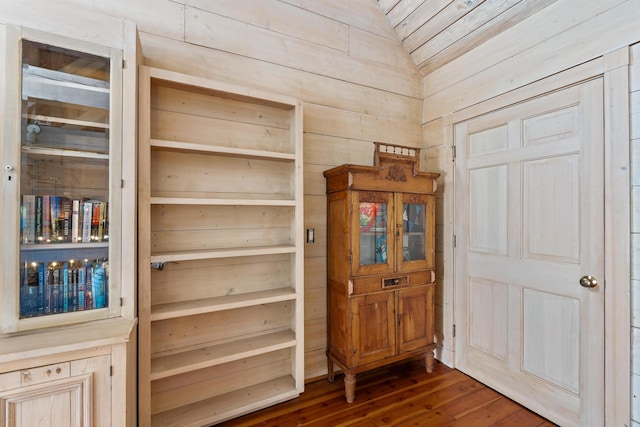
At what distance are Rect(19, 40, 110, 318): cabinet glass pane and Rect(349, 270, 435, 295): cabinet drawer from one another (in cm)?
158

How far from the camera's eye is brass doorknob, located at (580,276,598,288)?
5.81ft

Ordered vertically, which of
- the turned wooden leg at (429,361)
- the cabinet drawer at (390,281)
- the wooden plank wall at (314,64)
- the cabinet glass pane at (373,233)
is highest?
the wooden plank wall at (314,64)

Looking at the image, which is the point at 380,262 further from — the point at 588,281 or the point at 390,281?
the point at 588,281

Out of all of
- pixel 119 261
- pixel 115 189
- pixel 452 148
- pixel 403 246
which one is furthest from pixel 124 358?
pixel 452 148

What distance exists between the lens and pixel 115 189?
1.57 metres

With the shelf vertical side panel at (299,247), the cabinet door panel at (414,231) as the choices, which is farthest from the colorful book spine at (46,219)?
the cabinet door panel at (414,231)

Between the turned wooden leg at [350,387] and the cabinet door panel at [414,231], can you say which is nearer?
the turned wooden leg at [350,387]

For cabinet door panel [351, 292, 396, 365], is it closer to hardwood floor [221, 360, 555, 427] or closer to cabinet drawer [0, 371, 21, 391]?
hardwood floor [221, 360, 555, 427]

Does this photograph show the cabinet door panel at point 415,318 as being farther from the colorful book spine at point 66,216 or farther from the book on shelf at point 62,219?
the colorful book spine at point 66,216

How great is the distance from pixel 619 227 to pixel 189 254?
2.51m

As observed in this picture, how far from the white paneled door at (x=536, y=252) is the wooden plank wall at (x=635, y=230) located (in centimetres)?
13

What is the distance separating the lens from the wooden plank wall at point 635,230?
160 cm

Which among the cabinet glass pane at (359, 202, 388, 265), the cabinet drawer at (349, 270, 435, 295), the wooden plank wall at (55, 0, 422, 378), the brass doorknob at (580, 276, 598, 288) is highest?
the wooden plank wall at (55, 0, 422, 378)

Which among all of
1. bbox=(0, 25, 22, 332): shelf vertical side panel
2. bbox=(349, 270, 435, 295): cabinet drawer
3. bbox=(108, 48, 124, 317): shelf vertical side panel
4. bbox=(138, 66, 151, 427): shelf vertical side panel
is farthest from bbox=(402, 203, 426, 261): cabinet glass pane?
bbox=(0, 25, 22, 332): shelf vertical side panel
